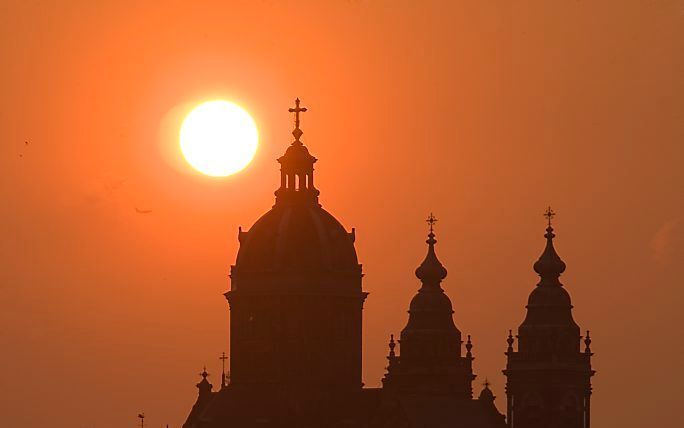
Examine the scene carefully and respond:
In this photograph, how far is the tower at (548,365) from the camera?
599ft

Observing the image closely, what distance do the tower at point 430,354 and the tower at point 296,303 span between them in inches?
735

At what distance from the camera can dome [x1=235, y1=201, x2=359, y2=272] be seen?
167500 mm

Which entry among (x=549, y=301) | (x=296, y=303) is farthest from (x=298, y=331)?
(x=549, y=301)

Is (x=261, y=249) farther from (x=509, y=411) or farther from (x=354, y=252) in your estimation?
(x=509, y=411)

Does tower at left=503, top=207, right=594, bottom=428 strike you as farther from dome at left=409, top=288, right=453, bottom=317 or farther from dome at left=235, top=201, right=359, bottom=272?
dome at left=235, top=201, right=359, bottom=272

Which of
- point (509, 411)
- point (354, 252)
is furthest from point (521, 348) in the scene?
point (354, 252)

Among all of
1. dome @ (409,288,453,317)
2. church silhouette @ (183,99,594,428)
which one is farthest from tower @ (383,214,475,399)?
church silhouette @ (183,99,594,428)

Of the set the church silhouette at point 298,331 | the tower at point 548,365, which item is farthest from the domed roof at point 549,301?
the church silhouette at point 298,331

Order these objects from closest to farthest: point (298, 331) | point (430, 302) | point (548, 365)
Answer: point (298, 331) < point (548, 365) < point (430, 302)

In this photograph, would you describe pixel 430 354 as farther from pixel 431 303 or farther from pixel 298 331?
pixel 298 331

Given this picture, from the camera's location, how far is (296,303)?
16762cm

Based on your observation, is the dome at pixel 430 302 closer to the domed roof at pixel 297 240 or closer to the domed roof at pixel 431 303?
the domed roof at pixel 431 303

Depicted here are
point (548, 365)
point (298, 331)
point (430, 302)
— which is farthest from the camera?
point (430, 302)

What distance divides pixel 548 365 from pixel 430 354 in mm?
8896
